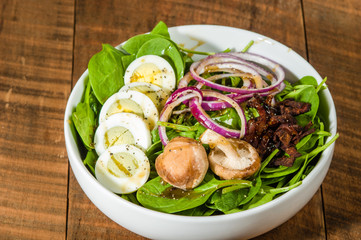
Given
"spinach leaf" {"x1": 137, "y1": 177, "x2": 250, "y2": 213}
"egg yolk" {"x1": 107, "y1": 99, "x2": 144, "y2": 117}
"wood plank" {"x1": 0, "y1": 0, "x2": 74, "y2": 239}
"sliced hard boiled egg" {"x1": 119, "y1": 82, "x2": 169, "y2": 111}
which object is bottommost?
"wood plank" {"x1": 0, "y1": 0, "x2": 74, "y2": 239}

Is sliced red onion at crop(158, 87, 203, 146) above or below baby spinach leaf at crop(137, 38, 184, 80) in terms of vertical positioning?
below

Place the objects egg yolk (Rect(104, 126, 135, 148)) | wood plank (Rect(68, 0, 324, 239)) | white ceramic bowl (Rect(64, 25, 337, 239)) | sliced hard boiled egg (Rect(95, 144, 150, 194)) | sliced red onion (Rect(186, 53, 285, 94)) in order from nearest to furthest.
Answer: white ceramic bowl (Rect(64, 25, 337, 239)) → sliced hard boiled egg (Rect(95, 144, 150, 194)) → egg yolk (Rect(104, 126, 135, 148)) → sliced red onion (Rect(186, 53, 285, 94)) → wood plank (Rect(68, 0, 324, 239))

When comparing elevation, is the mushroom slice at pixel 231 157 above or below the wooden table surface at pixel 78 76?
above

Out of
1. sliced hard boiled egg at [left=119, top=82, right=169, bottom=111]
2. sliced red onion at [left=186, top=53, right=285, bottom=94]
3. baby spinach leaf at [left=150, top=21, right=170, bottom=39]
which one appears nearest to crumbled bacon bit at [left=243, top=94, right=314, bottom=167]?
sliced red onion at [left=186, top=53, right=285, bottom=94]

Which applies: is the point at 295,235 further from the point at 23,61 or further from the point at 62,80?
the point at 23,61

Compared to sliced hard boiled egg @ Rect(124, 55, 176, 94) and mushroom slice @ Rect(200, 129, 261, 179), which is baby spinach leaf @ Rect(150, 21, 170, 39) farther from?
mushroom slice @ Rect(200, 129, 261, 179)

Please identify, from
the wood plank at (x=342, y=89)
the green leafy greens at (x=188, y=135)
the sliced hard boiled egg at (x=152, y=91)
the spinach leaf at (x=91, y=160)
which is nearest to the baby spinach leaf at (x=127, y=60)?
the green leafy greens at (x=188, y=135)

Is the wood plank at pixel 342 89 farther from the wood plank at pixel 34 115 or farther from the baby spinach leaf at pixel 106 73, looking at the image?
the wood plank at pixel 34 115

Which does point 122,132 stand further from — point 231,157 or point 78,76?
point 78,76
